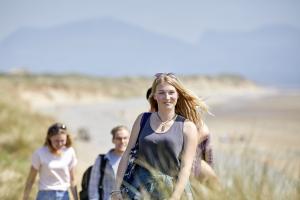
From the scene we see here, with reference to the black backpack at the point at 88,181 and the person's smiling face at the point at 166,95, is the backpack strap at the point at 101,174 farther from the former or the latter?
the person's smiling face at the point at 166,95

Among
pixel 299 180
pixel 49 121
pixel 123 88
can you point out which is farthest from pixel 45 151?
pixel 123 88

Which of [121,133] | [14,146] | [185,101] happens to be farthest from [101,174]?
[14,146]

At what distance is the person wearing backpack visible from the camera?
5238mm

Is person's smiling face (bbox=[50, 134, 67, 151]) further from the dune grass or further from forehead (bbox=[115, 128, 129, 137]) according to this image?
the dune grass

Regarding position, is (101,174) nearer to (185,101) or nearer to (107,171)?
(107,171)

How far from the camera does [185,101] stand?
4.24 metres

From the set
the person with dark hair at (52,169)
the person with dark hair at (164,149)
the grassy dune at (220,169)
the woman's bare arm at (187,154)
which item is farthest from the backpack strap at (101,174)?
the woman's bare arm at (187,154)

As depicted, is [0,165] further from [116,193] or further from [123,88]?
[123,88]

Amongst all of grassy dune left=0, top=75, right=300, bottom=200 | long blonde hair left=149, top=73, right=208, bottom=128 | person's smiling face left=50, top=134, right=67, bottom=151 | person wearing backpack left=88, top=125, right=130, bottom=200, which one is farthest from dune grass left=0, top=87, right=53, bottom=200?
long blonde hair left=149, top=73, right=208, bottom=128

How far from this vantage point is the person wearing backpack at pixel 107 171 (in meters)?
5.24

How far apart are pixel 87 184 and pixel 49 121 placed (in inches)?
465

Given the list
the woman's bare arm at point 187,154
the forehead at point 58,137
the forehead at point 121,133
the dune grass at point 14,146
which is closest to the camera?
the woman's bare arm at point 187,154

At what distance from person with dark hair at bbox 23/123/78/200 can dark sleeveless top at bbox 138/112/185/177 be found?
173 cm

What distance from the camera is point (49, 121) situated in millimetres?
17031
